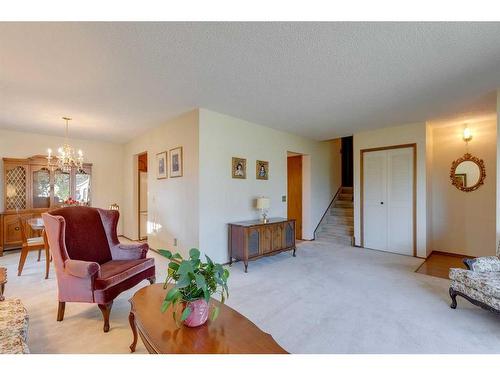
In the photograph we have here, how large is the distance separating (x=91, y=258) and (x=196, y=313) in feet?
5.95

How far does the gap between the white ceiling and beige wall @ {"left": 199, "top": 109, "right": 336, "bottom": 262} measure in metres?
0.39

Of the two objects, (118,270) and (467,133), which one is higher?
(467,133)

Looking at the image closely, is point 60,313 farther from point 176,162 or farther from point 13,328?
point 176,162

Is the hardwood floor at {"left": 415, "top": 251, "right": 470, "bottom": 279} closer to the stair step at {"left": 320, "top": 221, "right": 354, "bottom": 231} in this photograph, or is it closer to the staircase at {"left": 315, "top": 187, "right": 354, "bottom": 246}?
the staircase at {"left": 315, "top": 187, "right": 354, "bottom": 246}

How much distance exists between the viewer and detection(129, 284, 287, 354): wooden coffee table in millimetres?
1199

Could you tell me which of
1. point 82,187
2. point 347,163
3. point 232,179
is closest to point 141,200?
point 82,187

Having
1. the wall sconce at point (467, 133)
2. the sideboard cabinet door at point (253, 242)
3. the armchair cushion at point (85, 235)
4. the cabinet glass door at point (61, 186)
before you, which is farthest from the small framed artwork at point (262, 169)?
the cabinet glass door at point (61, 186)

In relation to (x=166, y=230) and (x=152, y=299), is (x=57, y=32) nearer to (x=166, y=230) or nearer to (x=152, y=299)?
(x=152, y=299)

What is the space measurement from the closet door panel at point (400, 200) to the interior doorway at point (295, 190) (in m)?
1.96

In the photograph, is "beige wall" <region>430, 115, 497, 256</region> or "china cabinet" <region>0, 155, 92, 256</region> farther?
"china cabinet" <region>0, 155, 92, 256</region>

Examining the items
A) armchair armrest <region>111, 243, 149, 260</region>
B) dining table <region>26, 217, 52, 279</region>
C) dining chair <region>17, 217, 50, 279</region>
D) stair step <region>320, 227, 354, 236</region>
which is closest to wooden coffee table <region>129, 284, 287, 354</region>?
armchair armrest <region>111, 243, 149, 260</region>

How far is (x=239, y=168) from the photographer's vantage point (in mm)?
4211

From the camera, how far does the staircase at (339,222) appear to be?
5.55 m

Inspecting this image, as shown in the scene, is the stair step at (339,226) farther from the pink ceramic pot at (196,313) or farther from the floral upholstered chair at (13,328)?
the floral upholstered chair at (13,328)
